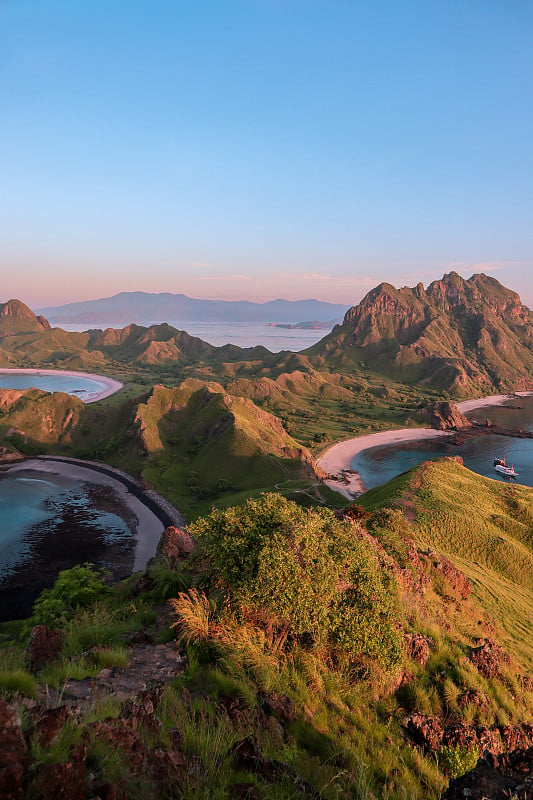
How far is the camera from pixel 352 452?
5856 inches

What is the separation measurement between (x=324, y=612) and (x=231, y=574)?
3760mm

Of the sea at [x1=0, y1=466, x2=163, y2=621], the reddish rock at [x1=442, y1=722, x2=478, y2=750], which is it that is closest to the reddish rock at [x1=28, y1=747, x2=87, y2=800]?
the reddish rock at [x1=442, y1=722, x2=478, y2=750]

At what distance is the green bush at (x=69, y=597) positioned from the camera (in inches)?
1481

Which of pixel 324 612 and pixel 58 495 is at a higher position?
pixel 324 612

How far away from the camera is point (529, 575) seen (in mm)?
41031

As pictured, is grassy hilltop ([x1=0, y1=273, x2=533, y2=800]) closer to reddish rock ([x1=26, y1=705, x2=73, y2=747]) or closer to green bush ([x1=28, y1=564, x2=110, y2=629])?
reddish rock ([x1=26, y1=705, x2=73, y2=747])

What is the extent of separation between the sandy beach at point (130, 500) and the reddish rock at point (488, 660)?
56629mm

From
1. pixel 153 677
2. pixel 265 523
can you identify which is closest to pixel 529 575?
pixel 265 523

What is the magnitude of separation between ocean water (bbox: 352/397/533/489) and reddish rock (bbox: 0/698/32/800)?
11856 cm

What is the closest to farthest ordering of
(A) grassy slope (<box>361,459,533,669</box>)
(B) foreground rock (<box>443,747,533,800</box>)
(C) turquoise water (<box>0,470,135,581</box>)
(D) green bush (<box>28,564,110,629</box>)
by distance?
(B) foreground rock (<box>443,747,533,800</box>) → (A) grassy slope (<box>361,459,533,669</box>) → (D) green bush (<box>28,564,110,629</box>) → (C) turquoise water (<box>0,470,135,581</box>)

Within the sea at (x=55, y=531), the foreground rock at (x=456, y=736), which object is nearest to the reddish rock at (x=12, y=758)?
the foreground rock at (x=456, y=736)

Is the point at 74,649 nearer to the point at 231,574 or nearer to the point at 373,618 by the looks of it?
the point at 231,574

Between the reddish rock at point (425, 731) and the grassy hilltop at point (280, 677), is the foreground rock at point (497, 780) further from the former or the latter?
the reddish rock at point (425, 731)

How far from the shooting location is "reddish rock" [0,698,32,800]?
5375mm
